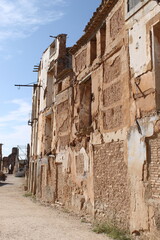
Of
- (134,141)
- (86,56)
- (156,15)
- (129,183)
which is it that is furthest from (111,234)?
(86,56)

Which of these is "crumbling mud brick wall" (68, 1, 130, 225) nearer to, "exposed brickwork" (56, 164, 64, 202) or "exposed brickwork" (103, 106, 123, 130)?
"exposed brickwork" (103, 106, 123, 130)

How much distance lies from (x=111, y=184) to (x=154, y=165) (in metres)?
2.02

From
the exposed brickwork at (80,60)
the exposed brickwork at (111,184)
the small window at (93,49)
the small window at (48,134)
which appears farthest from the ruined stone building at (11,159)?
the exposed brickwork at (111,184)

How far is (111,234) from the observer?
679 cm

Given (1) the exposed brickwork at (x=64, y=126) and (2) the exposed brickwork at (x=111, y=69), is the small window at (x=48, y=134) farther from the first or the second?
(2) the exposed brickwork at (x=111, y=69)

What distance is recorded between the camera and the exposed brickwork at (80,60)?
10941mm

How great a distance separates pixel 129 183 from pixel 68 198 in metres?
4.48

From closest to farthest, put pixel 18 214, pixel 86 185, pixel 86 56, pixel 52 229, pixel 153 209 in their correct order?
pixel 153 209 < pixel 52 229 < pixel 86 185 < pixel 18 214 < pixel 86 56

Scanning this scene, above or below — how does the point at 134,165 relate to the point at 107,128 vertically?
below

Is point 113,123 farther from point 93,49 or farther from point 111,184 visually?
point 93,49

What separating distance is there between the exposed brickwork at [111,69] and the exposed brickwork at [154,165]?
2728 millimetres

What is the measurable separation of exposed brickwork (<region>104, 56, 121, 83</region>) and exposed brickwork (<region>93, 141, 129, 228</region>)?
2046mm

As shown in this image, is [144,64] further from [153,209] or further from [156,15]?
[153,209]

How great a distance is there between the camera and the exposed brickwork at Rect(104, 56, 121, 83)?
8.12 m
